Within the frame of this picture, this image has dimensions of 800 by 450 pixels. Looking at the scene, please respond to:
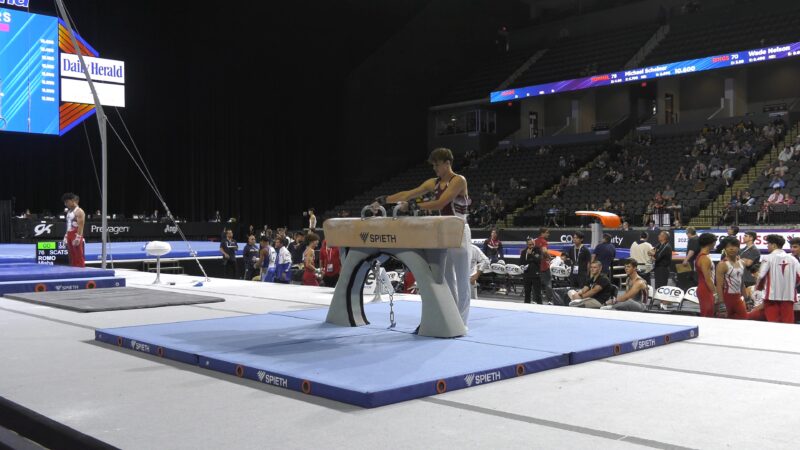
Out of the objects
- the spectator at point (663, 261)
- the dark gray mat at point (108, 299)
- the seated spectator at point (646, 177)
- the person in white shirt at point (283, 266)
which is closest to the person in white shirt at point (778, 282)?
the spectator at point (663, 261)

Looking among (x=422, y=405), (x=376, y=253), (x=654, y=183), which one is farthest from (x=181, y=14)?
(x=422, y=405)

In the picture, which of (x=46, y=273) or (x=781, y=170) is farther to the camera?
(x=781, y=170)

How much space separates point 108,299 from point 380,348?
429 centimetres

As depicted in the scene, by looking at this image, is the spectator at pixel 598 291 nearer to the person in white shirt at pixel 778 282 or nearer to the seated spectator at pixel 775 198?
the person in white shirt at pixel 778 282

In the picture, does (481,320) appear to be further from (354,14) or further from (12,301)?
(354,14)

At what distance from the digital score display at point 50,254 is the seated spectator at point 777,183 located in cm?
1747

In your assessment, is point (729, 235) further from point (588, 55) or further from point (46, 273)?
point (588, 55)

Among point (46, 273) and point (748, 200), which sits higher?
point (748, 200)

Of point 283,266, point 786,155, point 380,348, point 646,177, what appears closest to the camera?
point 380,348

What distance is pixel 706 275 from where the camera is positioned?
24.6 ft

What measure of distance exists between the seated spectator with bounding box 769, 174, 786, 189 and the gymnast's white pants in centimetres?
1661

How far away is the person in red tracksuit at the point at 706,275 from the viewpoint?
290 inches

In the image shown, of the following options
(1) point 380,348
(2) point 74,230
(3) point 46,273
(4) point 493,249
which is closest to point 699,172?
(4) point 493,249

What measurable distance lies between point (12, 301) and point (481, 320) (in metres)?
5.32
